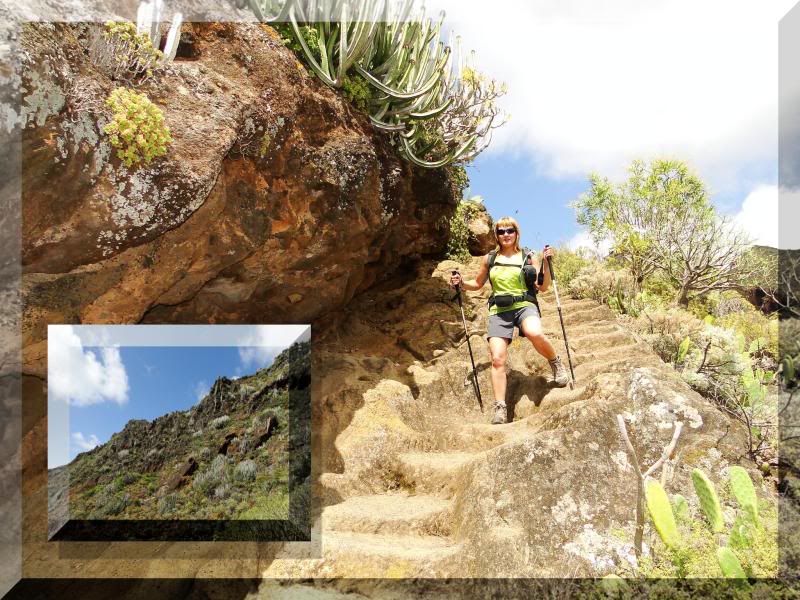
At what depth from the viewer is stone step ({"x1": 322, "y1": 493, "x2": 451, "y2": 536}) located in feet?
14.5

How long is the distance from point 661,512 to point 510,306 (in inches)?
135

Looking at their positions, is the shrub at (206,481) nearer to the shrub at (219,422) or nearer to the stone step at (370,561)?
the shrub at (219,422)

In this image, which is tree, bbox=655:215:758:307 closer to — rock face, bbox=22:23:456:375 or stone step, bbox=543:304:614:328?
stone step, bbox=543:304:614:328

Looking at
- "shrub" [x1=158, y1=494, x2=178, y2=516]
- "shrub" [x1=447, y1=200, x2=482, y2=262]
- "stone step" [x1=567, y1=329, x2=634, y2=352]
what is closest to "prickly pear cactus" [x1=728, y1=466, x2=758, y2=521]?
"stone step" [x1=567, y1=329, x2=634, y2=352]

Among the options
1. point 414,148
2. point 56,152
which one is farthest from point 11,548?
point 414,148

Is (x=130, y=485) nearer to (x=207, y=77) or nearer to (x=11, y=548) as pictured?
(x=11, y=548)

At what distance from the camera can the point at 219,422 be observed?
4984 mm

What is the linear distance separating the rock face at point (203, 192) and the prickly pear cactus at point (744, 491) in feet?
14.5

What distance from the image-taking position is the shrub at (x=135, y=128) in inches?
148

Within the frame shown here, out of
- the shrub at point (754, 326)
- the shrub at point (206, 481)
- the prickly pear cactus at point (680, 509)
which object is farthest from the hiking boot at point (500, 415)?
the shrub at point (754, 326)

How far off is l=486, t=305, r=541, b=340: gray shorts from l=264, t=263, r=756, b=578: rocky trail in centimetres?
79

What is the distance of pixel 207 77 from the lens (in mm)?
4656

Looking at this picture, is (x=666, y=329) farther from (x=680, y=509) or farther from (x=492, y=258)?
(x=680, y=509)

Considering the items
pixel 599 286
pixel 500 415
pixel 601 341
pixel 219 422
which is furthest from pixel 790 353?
pixel 219 422
